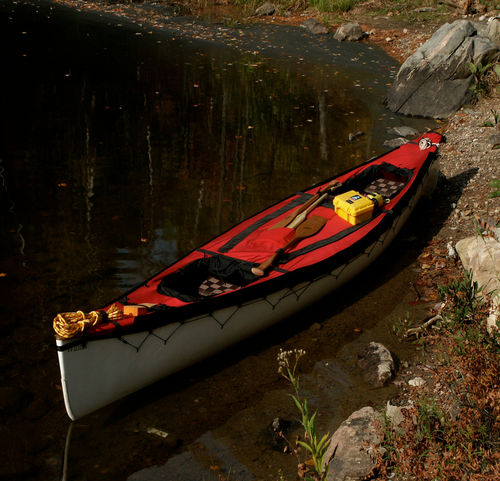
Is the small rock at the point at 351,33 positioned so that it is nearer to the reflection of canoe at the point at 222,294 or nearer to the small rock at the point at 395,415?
the reflection of canoe at the point at 222,294

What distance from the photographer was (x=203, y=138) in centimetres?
1315

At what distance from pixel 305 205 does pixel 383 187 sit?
6.35 feet

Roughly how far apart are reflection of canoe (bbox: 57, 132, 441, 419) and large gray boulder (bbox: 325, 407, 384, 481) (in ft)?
6.28

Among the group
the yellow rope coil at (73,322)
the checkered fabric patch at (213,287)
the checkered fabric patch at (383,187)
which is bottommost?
the checkered fabric patch at (213,287)

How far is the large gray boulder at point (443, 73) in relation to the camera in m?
14.0

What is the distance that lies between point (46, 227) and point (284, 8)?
1923cm

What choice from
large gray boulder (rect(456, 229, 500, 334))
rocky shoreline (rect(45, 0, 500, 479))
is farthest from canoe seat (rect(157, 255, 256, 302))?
large gray boulder (rect(456, 229, 500, 334))

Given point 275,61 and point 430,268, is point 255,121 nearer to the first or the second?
point 275,61

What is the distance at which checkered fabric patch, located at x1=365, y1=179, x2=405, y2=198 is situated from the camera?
375 inches

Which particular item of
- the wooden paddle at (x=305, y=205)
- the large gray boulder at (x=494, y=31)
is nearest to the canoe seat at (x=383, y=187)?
the wooden paddle at (x=305, y=205)

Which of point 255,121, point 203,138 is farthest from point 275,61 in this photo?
point 203,138

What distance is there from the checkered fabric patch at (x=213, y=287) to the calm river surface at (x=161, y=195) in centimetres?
75

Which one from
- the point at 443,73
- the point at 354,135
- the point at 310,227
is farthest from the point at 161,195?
the point at 443,73

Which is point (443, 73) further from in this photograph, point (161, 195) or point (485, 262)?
point (485, 262)
